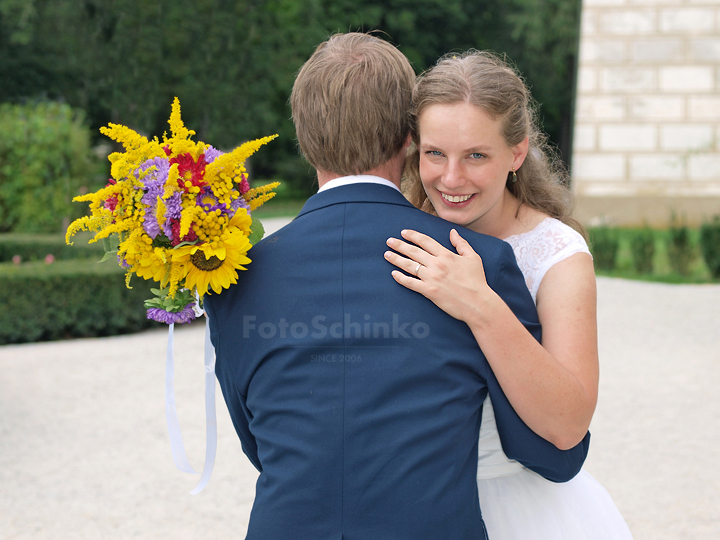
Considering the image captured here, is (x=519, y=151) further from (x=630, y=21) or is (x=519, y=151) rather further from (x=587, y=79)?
(x=630, y=21)

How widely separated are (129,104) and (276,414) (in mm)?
19809

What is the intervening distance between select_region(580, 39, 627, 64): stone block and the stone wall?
2cm

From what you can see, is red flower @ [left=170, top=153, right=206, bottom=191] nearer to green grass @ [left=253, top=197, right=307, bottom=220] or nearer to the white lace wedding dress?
the white lace wedding dress

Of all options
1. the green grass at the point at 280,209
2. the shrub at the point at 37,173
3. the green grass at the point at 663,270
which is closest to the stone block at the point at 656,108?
the green grass at the point at 663,270

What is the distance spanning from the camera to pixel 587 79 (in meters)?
16.9

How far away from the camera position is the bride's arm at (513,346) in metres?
1.58

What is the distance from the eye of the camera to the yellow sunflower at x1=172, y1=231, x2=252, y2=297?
166cm

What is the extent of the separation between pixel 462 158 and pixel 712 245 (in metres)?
12.4

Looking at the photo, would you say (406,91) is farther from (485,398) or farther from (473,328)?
(485,398)

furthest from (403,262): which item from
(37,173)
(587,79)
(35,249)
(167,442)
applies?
(587,79)

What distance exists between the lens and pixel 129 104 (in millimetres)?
19781

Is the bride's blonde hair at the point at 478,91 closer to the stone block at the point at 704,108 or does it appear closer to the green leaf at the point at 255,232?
the green leaf at the point at 255,232

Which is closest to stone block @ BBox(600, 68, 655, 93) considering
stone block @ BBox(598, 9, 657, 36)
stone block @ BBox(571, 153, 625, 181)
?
stone block @ BBox(598, 9, 657, 36)

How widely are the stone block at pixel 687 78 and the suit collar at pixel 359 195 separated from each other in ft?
55.7
